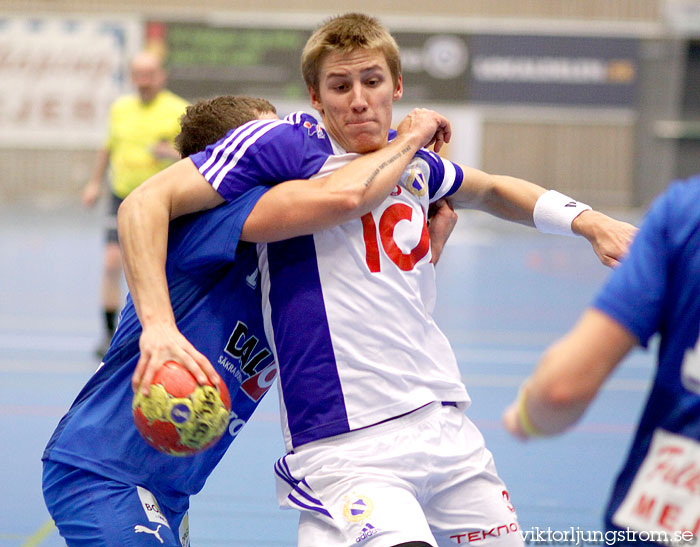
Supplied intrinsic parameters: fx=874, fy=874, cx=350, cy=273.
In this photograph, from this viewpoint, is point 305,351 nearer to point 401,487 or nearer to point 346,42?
point 401,487

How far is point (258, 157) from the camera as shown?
2227 millimetres

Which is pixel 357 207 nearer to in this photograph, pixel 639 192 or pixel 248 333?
pixel 248 333

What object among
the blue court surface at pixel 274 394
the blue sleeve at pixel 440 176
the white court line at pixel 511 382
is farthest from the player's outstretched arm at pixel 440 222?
the white court line at pixel 511 382

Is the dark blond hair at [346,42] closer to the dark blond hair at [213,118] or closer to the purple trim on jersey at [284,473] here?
the dark blond hair at [213,118]

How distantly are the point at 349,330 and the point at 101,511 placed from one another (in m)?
0.77

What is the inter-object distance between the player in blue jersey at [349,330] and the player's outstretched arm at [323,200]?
22 millimetres

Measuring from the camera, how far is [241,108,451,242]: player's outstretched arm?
213cm

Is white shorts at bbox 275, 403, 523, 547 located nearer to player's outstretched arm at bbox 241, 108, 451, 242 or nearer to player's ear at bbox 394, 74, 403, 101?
player's outstretched arm at bbox 241, 108, 451, 242

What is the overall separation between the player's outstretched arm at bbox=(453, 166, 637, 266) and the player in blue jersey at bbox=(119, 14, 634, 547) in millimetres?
402

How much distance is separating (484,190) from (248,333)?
905 millimetres

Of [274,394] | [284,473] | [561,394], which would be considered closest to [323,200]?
[284,473]

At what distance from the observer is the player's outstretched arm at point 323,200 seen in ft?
6.98

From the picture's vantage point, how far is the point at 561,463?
5.05 metres

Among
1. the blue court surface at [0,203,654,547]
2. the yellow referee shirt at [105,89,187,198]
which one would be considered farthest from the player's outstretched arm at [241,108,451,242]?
the yellow referee shirt at [105,89,187,198]
